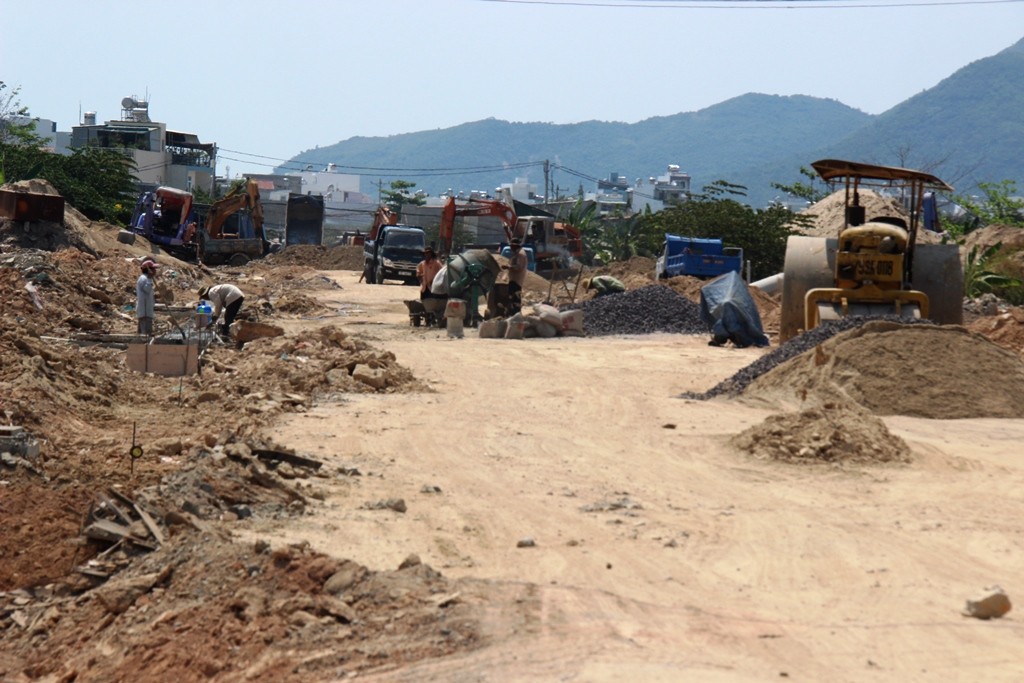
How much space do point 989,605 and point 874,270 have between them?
12375 millimetres

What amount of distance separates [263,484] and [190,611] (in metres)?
2.49

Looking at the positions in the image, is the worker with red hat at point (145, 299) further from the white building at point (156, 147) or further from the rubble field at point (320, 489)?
the white building at point (156, 147)

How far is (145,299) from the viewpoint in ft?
63.0

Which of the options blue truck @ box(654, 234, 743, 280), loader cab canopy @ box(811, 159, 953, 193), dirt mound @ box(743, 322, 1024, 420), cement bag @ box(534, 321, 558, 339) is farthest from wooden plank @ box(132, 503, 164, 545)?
blue truck @ box(654, 234, 743, 280)

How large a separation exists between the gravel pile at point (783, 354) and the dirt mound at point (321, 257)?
125 feet

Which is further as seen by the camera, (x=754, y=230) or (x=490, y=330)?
(x=754, y=230)

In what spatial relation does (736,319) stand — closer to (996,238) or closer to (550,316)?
(550,316)

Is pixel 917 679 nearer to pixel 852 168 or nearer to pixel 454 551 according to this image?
pixel 454 551

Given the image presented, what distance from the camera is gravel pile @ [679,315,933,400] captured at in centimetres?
1584

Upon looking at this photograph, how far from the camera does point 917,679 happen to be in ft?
20.1

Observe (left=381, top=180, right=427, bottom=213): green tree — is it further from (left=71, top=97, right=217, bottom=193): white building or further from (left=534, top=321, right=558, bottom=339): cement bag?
(left=534, top=321, right=558, bottom=339): cement bag

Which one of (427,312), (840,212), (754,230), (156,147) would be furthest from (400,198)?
(427,312)

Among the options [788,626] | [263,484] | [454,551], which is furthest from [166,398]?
[788,626]

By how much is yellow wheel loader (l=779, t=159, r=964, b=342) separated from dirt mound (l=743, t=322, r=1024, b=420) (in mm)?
3164
